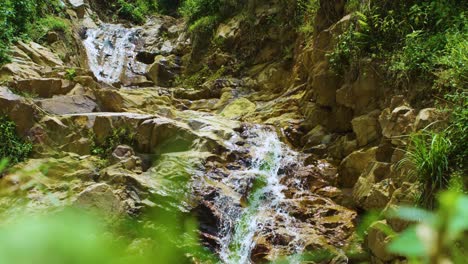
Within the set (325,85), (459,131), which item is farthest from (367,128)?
(459,131)

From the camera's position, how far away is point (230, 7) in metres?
16.2

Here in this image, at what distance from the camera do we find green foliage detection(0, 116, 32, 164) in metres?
7.14

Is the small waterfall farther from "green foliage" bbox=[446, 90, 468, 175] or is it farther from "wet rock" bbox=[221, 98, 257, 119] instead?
"green foliage" bbox=[446, 90, 468, 175]

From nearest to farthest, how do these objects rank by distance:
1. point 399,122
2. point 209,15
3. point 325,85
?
point 399,122
point 325,85
point 209,15

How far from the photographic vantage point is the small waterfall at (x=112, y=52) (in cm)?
1595

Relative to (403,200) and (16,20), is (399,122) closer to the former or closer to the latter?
(403,200)

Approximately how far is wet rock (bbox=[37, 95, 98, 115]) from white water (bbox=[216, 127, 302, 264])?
12.1 ft

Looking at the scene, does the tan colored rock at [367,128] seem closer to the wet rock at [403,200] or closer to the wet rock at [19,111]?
the wet rock at [403,200]

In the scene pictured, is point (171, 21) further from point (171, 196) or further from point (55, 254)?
point (55, 254)

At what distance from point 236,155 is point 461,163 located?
480 cm

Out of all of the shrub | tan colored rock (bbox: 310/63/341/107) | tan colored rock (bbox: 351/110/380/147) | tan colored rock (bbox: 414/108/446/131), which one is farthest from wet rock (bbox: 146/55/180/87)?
tan colored rock (bbox: 414/108/446/131)

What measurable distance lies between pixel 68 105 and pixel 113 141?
157cm

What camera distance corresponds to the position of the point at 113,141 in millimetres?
7918

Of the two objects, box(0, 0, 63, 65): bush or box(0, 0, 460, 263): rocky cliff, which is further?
box(0, 0, 63, 65): bush
